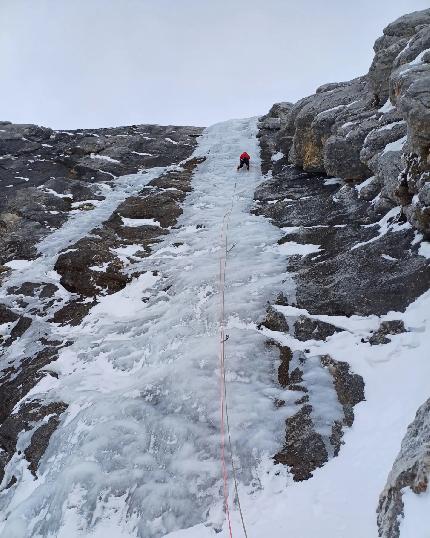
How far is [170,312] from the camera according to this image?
11.5 metres

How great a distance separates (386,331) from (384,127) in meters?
8.55

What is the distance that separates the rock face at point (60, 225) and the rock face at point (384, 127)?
645 centimetres

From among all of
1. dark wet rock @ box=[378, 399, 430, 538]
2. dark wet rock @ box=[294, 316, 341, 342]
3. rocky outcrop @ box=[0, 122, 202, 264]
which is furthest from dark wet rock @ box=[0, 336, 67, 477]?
dark wet rock @ box=[378, 399, 430, 538]

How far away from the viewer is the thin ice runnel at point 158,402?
6809mm

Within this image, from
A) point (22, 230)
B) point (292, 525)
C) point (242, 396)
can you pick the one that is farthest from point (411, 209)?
point (22, 230)

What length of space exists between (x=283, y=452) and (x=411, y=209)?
21.9 ft

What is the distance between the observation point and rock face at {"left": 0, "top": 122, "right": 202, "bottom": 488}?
966cm

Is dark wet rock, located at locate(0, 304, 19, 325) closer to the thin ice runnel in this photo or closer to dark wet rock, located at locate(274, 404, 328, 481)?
the thin ice runnel

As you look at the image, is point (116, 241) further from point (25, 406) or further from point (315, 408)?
point (315, 408)

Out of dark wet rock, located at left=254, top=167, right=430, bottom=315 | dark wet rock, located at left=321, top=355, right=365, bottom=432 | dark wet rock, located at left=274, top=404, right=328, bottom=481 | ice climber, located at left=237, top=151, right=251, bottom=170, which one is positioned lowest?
dark wet rock, located at left=274, top=404, right=328, bottom=481

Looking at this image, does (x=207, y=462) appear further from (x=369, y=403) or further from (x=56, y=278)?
(x=56, y=278)

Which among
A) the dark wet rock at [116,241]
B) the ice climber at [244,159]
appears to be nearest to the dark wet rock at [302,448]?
the dark wet rock at [116,241]

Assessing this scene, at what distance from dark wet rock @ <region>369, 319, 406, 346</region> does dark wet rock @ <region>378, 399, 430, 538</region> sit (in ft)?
11.8

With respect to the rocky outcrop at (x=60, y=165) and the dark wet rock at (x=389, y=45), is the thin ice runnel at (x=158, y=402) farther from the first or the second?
the dark wet rock at (x=389, y=45)
